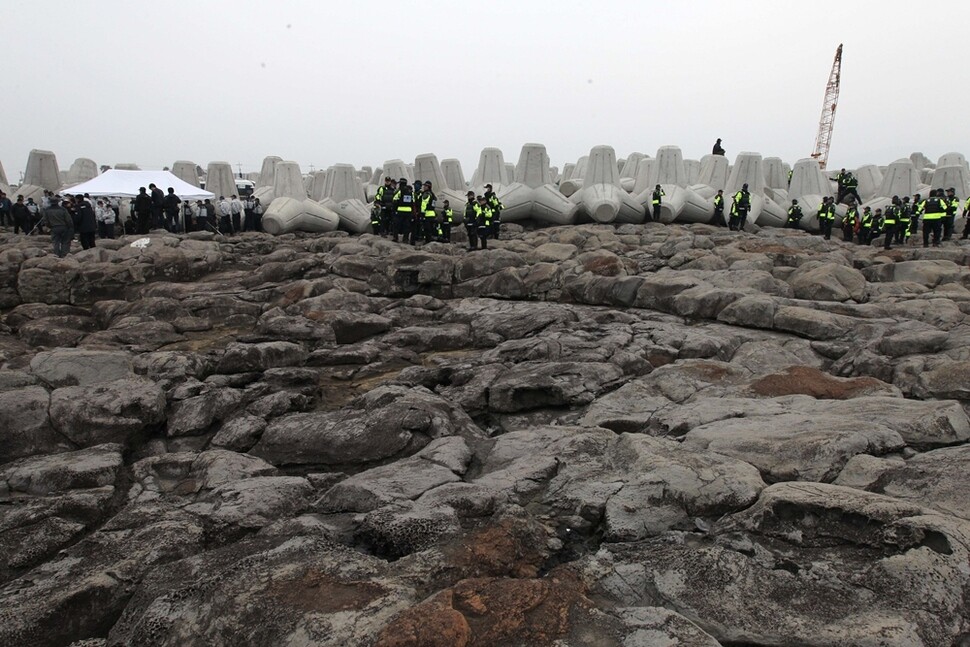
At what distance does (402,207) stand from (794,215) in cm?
1403

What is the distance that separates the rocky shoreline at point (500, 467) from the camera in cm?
290

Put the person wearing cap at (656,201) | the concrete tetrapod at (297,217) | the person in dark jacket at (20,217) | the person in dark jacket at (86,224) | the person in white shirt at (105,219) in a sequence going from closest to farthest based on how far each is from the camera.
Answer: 1. the person in dark jacket at (86,224)
2. the person in white shirt at (105,219)
3. the person in dark jacket at (20,217)
4. the concrete tetrapod at (297,217)
5. the person wearing cap at (656,201)

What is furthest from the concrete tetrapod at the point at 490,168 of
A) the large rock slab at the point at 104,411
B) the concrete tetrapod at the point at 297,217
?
the large rock slab at the point at 104,411

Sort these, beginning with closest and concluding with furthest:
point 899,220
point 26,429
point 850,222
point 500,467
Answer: point 500,467, point 26,429, point 899,220, point 850,222

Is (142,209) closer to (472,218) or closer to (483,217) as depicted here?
(472,218)

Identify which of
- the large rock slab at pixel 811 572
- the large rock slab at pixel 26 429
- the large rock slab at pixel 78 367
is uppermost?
the large rock slab at pixel 811 572

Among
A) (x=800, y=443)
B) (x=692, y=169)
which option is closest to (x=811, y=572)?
(x=800, y=443)

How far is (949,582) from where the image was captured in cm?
284

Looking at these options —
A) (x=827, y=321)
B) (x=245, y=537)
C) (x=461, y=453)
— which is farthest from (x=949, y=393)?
(x=245, y=537)

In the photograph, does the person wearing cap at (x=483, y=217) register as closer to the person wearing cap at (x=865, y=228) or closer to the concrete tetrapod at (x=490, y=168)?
the concrete tetrapod at (x=490, y=168)

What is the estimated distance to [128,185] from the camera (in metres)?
18.5

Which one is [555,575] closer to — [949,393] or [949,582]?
[949,582]

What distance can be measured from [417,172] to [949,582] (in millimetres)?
19014

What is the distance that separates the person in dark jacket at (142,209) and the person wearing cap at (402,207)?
697cm
